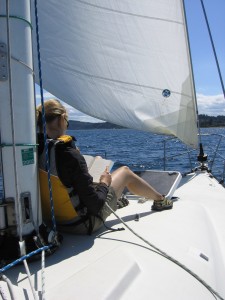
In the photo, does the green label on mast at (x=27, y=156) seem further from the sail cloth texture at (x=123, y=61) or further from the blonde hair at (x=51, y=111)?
the sail cloth texture at (x=123, y=61)

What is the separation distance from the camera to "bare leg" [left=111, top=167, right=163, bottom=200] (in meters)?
2.68

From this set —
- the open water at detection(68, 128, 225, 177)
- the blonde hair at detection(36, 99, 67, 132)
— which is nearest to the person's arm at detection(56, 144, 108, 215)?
the blonde hair at detection(36, 99, 67, 132)

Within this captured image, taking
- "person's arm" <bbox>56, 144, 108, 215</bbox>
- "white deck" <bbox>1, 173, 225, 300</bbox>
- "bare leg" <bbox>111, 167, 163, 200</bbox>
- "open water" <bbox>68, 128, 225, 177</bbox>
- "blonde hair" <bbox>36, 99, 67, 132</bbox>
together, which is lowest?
"open water" <bbox>68, 128, 225, 177</bbox>

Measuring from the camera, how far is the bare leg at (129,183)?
268 cm

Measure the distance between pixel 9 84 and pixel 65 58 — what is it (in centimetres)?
181

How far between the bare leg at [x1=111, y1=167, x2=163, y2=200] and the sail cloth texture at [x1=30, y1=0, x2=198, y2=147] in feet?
3.37

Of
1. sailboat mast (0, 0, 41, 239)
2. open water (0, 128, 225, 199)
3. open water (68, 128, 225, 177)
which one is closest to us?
sailboat mast (0, 0, 41, 239)

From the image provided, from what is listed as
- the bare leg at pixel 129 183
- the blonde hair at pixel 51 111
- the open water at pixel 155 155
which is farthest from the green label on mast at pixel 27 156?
the bare leg at pixel 129 183

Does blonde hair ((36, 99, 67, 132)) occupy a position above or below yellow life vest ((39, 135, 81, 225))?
above

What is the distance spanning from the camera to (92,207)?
7.15 feet

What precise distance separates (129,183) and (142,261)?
3.18 ft

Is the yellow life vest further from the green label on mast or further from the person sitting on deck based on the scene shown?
the green label on mast

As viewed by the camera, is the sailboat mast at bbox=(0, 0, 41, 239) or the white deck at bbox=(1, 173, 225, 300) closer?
the white deck at bbox=(1, 173, 225, 300)

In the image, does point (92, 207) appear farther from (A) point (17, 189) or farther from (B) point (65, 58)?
(B) point (65, 58)
